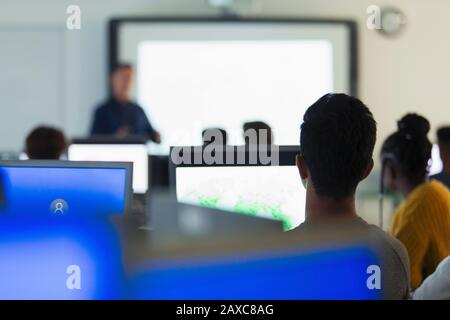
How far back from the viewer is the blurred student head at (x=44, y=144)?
9.48 feet

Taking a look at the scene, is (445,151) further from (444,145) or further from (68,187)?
(68,187)

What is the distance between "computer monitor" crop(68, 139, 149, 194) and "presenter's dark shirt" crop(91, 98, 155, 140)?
1685 millimetres

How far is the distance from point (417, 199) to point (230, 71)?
4.04 m

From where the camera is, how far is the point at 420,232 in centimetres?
216

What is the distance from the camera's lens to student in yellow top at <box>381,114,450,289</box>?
2145 mm

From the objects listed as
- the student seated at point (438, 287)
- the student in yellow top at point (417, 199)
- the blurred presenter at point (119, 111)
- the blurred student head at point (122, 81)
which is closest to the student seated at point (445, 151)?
the student in yellow top at point (417, 199)

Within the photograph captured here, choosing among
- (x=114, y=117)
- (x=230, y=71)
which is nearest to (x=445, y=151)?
(x=114, y=117)

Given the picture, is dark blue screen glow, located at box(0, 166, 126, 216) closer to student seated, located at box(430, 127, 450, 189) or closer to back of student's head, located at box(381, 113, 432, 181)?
back of student's head, located at box(381, 113, 432, 181)

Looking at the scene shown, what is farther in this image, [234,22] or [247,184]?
[234,22]

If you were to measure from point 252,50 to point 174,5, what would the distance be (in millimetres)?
685

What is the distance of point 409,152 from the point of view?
232 centimetres

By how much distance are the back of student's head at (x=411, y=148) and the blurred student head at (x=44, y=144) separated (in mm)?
1224

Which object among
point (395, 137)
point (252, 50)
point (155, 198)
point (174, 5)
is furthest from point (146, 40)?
point (155, 198)

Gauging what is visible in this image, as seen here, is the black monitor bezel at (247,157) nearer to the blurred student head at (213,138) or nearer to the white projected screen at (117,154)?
the blurred student head at (213,138)
